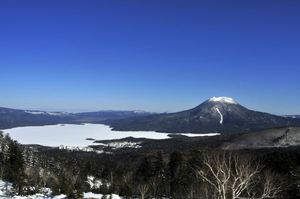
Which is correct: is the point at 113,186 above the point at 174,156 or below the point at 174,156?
below

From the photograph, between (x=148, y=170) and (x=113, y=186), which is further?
(x=148, y=170)

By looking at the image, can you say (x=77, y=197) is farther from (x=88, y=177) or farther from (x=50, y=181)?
(x=88, y=177)

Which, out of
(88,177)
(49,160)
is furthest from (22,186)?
(49,160)

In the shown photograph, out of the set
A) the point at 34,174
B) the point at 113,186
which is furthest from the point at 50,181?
the point at 113,186

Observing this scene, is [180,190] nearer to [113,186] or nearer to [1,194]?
[113,186]

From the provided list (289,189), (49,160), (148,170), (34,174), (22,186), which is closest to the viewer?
(289,189)

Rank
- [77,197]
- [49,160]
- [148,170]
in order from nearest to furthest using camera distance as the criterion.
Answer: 1. [77,197]
2. [148,170]
3. [49,160]

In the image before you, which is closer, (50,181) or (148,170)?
(50,181)

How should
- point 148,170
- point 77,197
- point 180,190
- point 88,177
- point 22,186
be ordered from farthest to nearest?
1. point 88,177
2. point 148,170
3. point 180,190
4. point 22,186
5. point 77,197

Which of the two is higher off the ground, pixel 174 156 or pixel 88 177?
pixel 174 156
